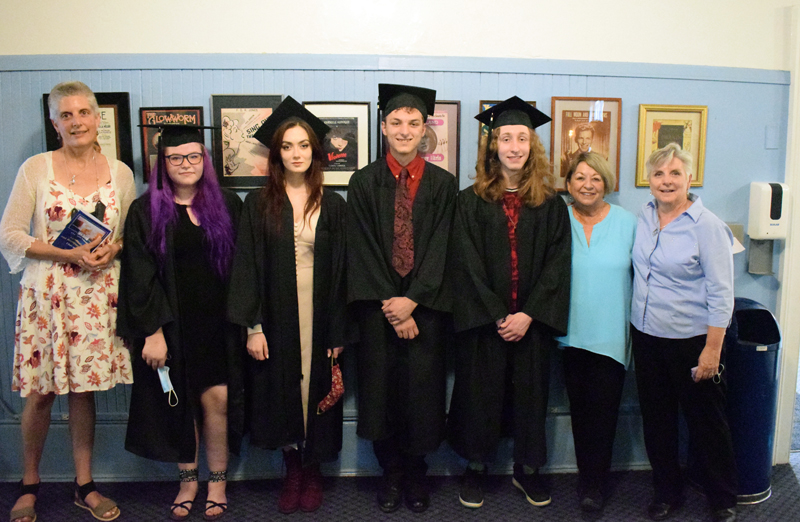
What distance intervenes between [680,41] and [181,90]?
8.21 ft

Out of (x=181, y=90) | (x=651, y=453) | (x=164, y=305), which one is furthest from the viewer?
(x=181, y=90)

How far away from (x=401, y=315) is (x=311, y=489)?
91 cm

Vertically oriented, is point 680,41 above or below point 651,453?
above

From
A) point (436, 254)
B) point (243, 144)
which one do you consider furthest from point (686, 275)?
point (243, 144)

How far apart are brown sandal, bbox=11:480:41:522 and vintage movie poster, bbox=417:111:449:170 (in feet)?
7.53

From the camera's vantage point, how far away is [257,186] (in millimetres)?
2451

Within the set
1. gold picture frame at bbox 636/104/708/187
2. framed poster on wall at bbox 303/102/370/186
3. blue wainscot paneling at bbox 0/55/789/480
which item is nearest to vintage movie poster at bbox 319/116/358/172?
framed poster on wall at bbox 303/102/370/186

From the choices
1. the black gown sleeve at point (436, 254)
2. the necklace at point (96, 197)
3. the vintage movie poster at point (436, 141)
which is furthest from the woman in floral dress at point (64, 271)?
the vintage movie poster at point (436, 141)

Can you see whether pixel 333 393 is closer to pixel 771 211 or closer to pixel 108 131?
pixel 108 131

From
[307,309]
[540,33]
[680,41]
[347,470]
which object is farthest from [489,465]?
[680,41]

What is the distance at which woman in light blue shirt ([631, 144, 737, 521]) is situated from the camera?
1.99m

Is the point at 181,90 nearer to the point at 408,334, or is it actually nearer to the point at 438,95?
the point at 438,95

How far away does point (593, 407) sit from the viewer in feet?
7.22

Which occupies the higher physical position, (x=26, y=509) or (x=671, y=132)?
(x=671, y=132)
